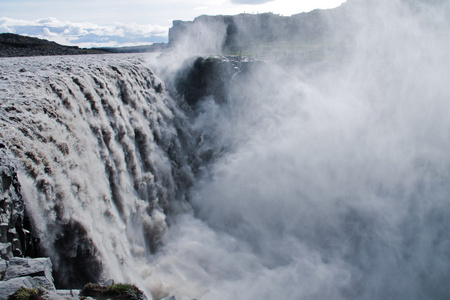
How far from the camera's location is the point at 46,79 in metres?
Answer: 10.6

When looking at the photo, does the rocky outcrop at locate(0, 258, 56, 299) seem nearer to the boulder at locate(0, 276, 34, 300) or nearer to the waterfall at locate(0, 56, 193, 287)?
the boulder at locate(0, 276, 34, 300)

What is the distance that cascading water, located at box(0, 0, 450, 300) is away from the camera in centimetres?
881

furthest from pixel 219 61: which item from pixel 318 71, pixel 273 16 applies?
pixel 273 16

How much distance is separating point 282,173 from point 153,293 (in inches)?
416

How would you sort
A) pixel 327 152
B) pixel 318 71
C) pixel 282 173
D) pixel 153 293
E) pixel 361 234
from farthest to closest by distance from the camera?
1. pixel 318 71
2. pixel 327 152
3. pixel 282 173
4. pixel 361 234
5. pixel 153 293

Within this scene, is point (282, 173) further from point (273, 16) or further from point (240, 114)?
point (273, 16)

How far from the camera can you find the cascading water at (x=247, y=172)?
8812mm

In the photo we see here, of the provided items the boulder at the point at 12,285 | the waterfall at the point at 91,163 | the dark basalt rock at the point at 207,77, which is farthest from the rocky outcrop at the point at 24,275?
the dark basalt rock at the point at 207,77

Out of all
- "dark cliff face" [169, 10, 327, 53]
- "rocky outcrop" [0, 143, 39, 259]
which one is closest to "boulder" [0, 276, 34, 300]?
"rocky outcrop" [0, 143, 39, 259]

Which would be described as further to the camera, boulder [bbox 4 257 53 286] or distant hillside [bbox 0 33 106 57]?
distant hillside [bbox 0 33 106 57]

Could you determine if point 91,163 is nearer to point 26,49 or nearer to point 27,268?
point 27,268

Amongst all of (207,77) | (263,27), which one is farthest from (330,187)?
(263,27)

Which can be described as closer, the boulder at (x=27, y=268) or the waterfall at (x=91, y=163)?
the boulder at (x=27, y=268)

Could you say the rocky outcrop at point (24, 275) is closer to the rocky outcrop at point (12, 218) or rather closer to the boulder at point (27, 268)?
the boulder at point (27, 268)
